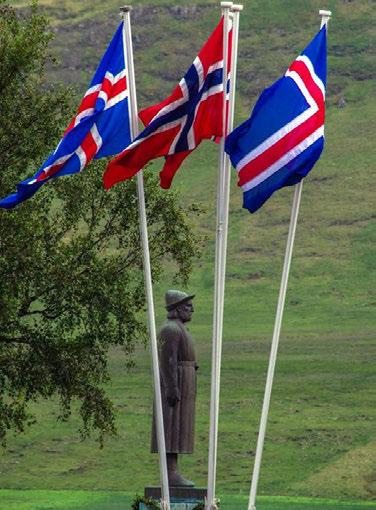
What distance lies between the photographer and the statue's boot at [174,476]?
25.1 m

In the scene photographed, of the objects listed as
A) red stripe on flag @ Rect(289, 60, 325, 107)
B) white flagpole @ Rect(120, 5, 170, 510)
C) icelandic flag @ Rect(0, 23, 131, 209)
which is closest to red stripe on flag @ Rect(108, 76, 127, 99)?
icelandic flag @ Rect(0, 23, 131, 209)

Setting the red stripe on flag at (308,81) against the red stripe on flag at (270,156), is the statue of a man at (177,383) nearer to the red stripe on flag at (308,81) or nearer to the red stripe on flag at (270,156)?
the red stripe on flag at (270,156)

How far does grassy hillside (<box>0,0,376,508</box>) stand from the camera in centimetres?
5119

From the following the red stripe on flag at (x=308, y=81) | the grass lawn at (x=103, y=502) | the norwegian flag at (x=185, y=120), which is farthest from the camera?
the grass lawn at (x=103, y=502)

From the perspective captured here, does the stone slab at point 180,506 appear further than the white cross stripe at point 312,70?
Yes

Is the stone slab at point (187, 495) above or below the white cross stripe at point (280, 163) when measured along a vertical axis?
below

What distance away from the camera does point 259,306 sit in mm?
79688

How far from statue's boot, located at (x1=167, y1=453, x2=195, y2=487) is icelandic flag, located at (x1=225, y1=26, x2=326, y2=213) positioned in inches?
203

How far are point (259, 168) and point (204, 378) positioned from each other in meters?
44.6

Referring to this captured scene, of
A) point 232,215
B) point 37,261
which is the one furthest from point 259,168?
point 232,215

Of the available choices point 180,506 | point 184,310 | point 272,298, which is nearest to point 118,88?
point 184,310

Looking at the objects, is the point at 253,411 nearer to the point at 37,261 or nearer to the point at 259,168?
the point at 37,261

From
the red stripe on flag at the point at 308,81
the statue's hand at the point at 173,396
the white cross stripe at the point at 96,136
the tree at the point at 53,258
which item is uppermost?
the tree at the point at 53,258

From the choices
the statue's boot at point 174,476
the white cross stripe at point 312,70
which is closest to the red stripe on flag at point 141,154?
the white cross stripe at point 312,70
